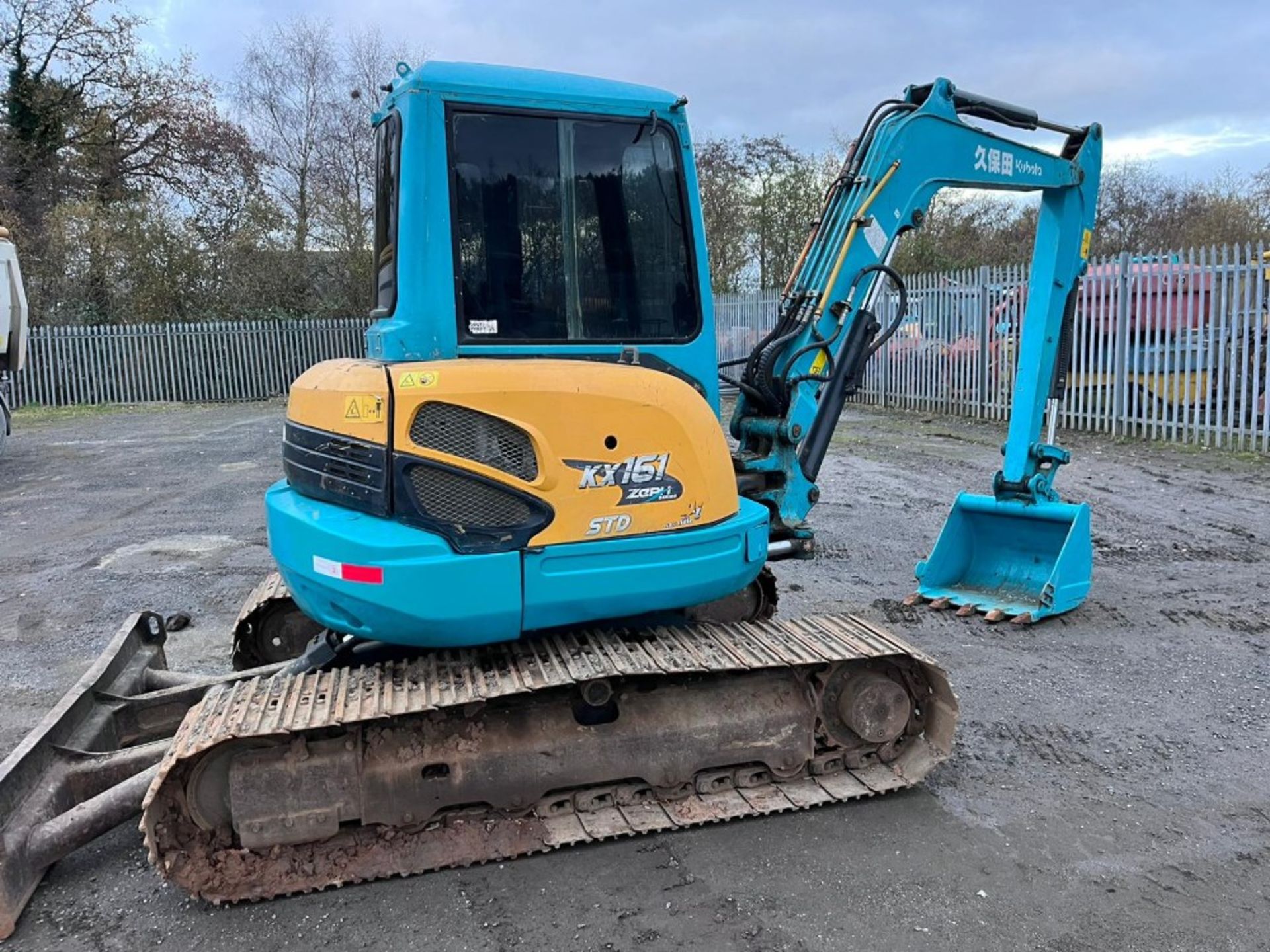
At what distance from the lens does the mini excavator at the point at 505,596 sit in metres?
3.10

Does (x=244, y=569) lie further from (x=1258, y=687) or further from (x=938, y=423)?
(x=938, y=423)

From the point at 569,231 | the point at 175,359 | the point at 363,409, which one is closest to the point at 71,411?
the point at 175,359

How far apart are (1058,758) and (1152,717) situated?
69 cm

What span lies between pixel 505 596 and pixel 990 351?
1338 cm

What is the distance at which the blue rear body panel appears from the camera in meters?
3.10

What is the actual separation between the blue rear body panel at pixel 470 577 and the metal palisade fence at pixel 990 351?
4036mm

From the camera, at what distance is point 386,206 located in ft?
11.7

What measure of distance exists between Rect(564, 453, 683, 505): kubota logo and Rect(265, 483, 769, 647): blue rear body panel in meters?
0.15

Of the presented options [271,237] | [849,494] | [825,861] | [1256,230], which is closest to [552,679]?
[825,861]

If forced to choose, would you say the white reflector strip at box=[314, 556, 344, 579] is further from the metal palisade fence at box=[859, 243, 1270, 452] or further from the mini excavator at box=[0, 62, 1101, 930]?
the metal palisade fence at box=[859, 243, 1270, 452]

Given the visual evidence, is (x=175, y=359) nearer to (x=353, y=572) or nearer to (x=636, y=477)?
(x=353, y=572)

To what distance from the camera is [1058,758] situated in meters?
3.85

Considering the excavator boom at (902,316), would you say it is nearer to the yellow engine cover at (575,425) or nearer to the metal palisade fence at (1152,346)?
the yellow engine cover at (575,425)

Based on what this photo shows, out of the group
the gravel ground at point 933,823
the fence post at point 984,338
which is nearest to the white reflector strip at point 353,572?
the gravel ground at point 933,823
